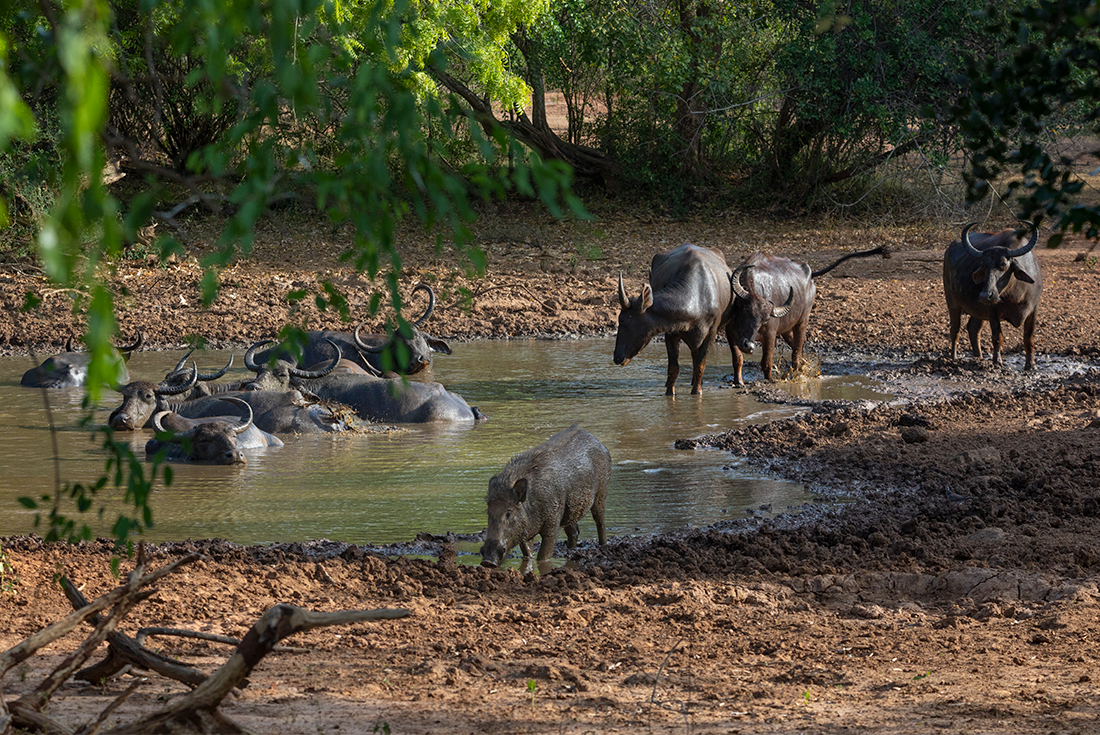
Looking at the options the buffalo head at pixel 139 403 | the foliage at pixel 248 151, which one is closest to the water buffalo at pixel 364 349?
the buffalo head at pixel 139 403

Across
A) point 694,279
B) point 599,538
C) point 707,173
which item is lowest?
point 599,538

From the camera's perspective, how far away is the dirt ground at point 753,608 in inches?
185

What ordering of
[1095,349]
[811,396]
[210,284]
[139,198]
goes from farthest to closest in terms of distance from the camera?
[1095,349], [811,396], [210,284], [139,198]

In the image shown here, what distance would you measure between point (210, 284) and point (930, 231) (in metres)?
22.0

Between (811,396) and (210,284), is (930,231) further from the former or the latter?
(210,284)

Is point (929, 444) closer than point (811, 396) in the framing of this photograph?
Yes

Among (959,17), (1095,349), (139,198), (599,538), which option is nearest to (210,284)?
(139,198)

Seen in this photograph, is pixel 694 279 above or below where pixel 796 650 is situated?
above

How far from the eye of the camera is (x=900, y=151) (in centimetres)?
2339

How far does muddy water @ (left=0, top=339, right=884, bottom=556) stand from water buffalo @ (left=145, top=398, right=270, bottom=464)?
16cm

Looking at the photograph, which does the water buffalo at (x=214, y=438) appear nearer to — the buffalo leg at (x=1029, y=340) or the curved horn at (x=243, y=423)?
the curved horn at (x=243, y=423)

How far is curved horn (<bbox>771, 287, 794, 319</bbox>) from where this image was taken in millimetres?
13985

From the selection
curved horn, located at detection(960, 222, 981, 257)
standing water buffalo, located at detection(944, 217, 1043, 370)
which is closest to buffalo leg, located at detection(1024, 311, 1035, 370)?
standing water buffalo, located at detection(944, 217, 1043, 370)

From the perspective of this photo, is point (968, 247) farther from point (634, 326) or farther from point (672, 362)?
point (634, 326)
